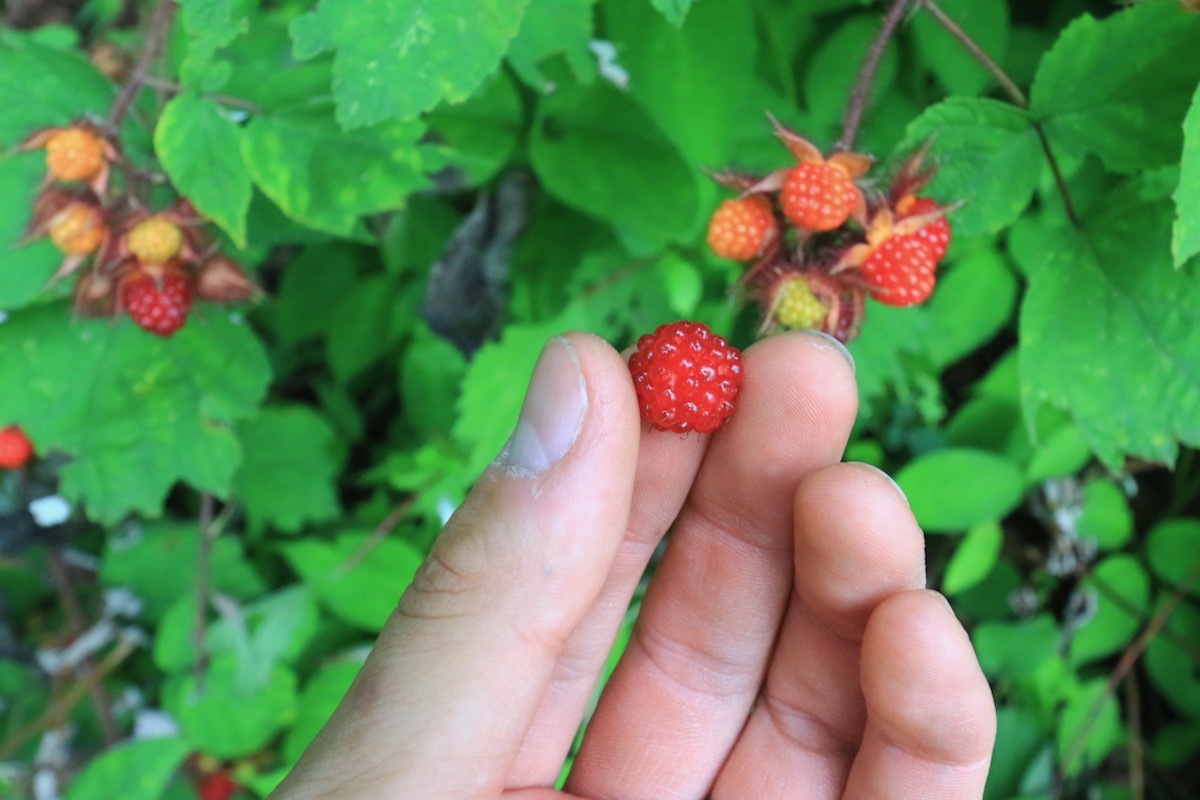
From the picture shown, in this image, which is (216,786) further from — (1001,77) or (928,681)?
(1001,77)

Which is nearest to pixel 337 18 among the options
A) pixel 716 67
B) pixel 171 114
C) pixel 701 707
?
pixel 171 114

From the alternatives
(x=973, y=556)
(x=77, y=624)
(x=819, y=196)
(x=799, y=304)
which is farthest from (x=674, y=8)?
(x=77, y=624)

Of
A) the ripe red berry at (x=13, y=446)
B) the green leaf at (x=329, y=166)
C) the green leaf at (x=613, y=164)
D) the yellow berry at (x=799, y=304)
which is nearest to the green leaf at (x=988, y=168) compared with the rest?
the yellow berry at (x=799, y=304)

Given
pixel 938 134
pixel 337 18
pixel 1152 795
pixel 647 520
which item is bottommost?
pixel 1152 795

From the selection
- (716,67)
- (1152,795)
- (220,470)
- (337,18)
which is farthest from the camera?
(1152,795)

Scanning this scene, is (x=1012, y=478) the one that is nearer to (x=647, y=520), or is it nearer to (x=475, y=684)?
(x=647, y=520)

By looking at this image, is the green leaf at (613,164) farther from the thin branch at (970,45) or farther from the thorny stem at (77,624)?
the thorny stem at (77,624)
